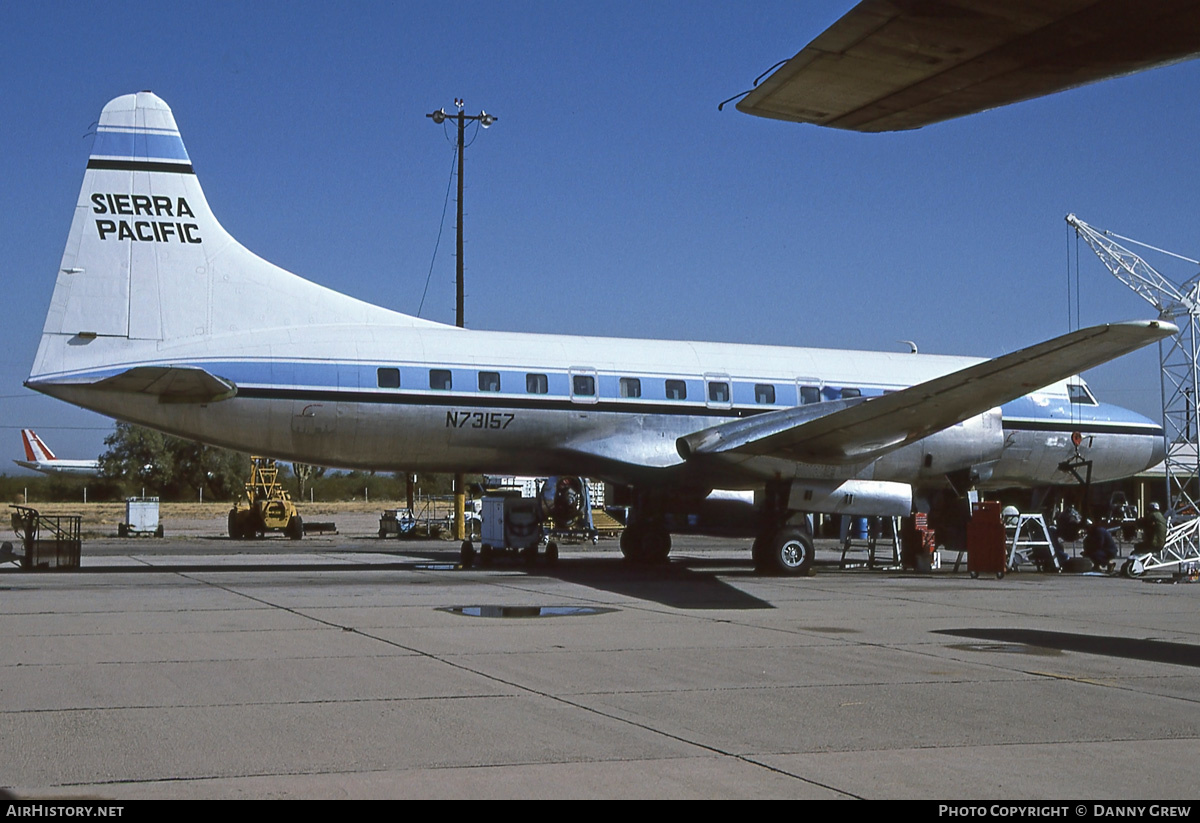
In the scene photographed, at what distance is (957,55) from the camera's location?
7949 mm

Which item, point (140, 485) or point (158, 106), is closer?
point (158, 106)

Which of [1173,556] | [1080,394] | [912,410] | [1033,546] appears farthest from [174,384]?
[1173,556]

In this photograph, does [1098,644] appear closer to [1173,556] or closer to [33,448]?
[1173,556]

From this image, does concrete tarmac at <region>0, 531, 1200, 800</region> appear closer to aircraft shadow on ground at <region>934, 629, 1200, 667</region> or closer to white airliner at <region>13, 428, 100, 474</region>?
aircraft shadow on ground at <region>934, 629, 1200, 667</region>

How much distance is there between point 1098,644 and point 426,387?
12.1 meters

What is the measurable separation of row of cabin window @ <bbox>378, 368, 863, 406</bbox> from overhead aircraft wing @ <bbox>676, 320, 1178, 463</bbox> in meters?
0.75

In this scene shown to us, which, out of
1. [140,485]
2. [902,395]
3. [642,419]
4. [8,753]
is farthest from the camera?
[140,485]

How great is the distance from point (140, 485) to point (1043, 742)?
307 ft

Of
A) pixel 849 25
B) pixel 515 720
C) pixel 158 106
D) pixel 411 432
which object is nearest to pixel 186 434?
pixel 411 432

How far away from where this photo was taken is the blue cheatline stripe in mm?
19875

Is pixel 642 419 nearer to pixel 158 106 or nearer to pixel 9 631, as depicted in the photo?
pixel 158 106

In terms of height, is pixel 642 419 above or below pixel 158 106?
below

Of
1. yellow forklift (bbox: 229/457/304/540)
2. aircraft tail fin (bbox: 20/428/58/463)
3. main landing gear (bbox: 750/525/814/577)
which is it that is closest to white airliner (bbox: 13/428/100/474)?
aircraft tail fin (bbox: 20/428/58/463)

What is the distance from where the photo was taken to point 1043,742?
7.23 m
